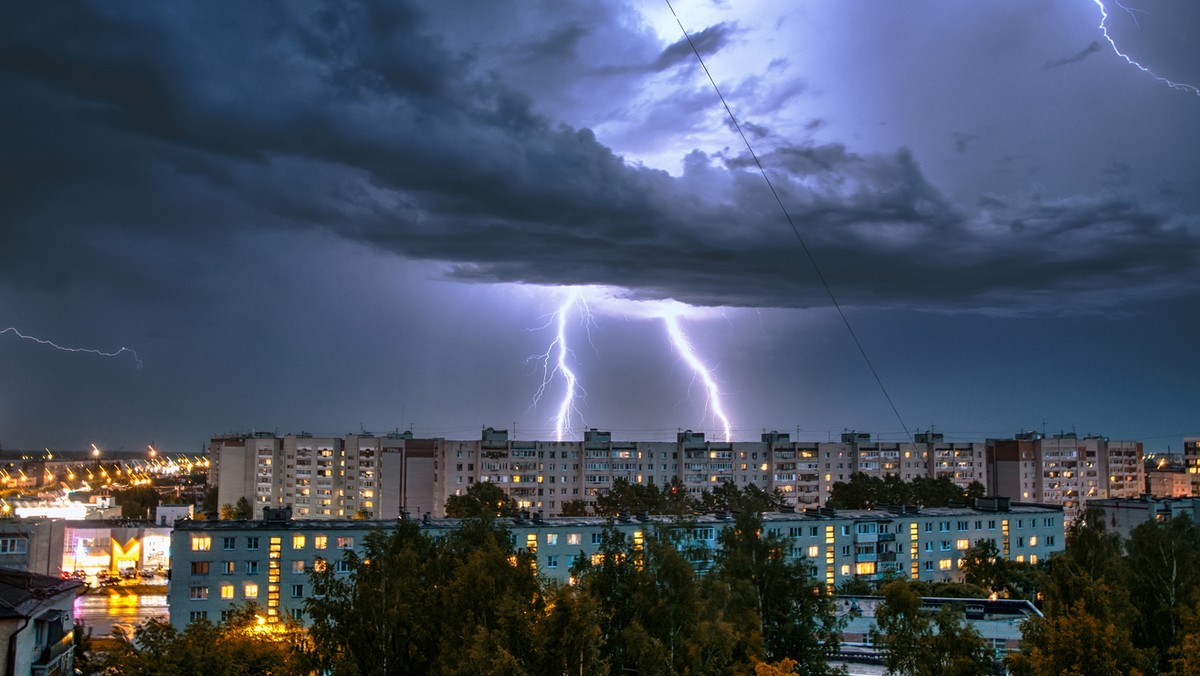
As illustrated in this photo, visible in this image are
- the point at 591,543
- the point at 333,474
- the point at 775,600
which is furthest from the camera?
the point at 333,474

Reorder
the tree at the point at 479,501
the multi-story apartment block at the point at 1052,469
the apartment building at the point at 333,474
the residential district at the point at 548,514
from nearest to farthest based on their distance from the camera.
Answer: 1. the residential district at the point at 548,514
2. the tree at the point at 479,501
3. the apartment building at the point at 333,474
4. the multi-story apartment block at the point at 1052,469

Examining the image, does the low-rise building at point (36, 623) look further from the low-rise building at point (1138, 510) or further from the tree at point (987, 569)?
the low-rise building at point (1138, 510)

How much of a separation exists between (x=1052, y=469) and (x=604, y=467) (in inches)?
1556

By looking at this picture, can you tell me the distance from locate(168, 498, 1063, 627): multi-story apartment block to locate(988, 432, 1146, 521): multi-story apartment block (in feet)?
116

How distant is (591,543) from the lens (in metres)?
33.3

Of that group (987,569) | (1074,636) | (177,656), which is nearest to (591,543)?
(987,569)

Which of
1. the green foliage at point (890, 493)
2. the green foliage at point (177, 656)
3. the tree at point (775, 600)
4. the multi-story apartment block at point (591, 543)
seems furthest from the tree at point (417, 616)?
the green foliage at point (890, 493)

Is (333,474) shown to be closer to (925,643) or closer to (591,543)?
(591,543)

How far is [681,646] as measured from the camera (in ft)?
39.7

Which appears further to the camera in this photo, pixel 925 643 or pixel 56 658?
pixel 925 643

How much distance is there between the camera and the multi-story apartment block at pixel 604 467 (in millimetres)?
61125

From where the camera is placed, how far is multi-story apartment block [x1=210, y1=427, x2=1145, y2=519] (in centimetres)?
6112

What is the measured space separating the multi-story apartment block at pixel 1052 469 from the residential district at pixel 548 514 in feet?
0.46

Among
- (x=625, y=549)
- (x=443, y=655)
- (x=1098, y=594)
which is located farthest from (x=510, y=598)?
(x=1098, y=594)
